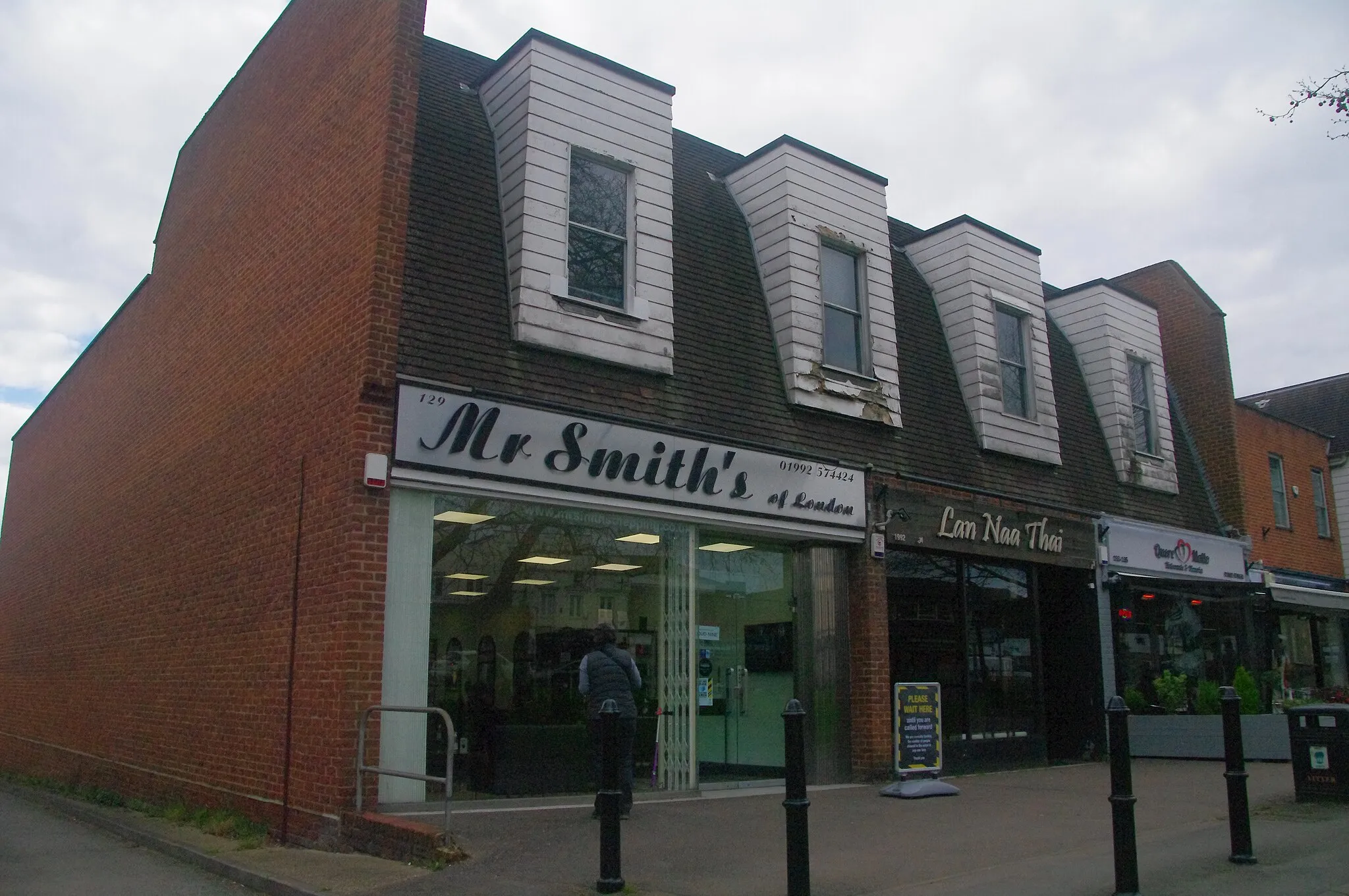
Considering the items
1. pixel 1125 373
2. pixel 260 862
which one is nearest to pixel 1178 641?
pixel 1125 373

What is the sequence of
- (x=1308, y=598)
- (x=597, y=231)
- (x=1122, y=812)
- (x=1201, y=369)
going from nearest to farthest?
(x=1122, y=812) < (x=597, y=231) < (x=1308, y=598) < (x=1201, y=369)

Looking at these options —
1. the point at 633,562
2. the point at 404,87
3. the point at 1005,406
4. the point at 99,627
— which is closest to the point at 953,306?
the point at 1005,406

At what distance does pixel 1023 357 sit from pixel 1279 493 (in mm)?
9361

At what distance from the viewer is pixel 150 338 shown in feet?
52.4

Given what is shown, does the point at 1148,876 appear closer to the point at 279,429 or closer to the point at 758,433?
the point at 758,433

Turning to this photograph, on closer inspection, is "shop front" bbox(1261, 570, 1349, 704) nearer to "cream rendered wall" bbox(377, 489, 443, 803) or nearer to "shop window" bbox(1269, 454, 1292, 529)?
"shop window" bbox(1269, 454, 1292, 529)

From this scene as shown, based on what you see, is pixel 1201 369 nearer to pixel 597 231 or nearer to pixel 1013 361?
pixel 1013 361

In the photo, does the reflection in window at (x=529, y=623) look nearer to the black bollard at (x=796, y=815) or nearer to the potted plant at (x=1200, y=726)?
the black bollard at (x=796, y=815)

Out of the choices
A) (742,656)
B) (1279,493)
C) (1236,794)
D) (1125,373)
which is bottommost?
(1236,794)

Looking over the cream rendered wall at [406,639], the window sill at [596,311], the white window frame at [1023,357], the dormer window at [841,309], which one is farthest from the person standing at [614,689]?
the white window frame at [1023,357]

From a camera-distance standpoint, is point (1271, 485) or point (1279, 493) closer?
point (1271, 485)

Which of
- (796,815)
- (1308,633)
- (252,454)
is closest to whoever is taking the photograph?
(796,815)

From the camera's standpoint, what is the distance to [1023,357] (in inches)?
648

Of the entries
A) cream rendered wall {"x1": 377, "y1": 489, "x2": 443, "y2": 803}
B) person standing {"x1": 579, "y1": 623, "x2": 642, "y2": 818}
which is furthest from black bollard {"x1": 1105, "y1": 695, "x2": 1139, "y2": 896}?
cream rendered wall {"x1": 377, "y1": 489, "x2": 443, "y2": 803}
